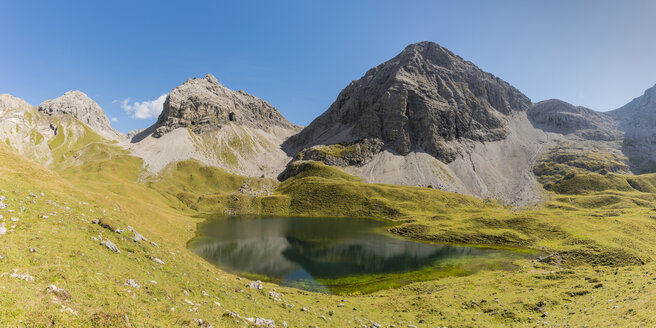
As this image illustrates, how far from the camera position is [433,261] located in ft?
195

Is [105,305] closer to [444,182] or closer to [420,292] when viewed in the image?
[420,292]

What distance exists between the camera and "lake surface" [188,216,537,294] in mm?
48594

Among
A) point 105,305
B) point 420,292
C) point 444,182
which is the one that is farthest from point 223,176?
point 105,305

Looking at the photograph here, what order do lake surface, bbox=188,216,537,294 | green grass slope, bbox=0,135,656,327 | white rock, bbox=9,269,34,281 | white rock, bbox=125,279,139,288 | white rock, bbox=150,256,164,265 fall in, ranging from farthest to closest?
lake surface, bbox=188,216,537,294 → white rock, bbox=150,256,164,265 → white rock, bbox=125,279,139,288 → green grass slope, bbox=0,135,656,327 → white rock, bbox=9,269,34,281

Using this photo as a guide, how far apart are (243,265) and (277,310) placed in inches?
1402

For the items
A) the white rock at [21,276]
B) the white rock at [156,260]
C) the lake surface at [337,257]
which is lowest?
the lake surface at [337,257]

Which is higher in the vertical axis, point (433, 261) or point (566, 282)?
point (566, 282)

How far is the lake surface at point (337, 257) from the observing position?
48594 millimetres

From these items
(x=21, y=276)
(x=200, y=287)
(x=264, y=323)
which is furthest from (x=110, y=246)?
(x=264, y=323)

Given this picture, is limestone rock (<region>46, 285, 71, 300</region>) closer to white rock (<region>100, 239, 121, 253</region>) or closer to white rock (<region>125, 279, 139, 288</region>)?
white rock (<region>125, 279, 139, 288</region>)

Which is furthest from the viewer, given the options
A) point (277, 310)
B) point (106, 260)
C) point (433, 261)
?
point (433, 261)

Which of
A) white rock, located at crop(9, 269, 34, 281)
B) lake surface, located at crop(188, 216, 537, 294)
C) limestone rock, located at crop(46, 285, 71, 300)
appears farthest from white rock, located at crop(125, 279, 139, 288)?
lake surface, located at crop(188, 216, 537, 294)

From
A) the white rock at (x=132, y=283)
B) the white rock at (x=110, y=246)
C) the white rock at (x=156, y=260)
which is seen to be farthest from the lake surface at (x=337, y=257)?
the white rock at (x=132, y=283)

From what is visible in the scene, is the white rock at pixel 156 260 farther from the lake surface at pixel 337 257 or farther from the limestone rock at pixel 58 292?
the lake surface at pixel 337 257
